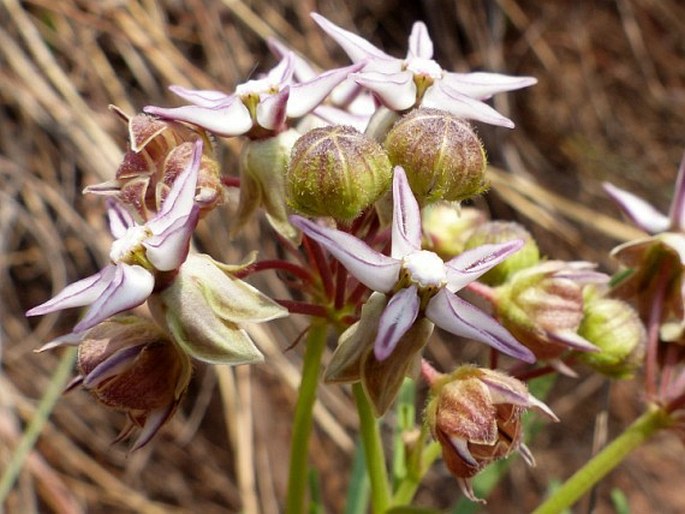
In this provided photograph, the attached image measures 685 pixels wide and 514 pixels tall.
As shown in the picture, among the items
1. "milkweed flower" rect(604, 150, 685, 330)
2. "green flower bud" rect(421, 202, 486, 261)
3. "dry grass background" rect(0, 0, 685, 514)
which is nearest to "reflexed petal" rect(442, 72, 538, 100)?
"green flower bud" rect(421, 202, 486, 261)

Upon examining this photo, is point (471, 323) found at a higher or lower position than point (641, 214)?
higher

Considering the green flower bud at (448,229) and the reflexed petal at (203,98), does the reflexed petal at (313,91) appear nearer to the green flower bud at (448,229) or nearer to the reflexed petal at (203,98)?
the reflexed petal at (203,98)

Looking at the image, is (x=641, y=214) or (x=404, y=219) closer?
(x=404, y=219)

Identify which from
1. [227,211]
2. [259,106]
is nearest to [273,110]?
[259,106]

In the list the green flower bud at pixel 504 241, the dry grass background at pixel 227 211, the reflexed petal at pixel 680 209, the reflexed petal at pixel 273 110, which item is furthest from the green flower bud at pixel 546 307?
the dry grass background at pixel 227 211

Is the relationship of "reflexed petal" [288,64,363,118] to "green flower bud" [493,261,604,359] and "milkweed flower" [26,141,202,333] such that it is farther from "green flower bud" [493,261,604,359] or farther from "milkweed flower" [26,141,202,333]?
"green flower bud" [493,261,604,359]

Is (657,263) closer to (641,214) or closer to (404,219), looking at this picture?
(641,214)
